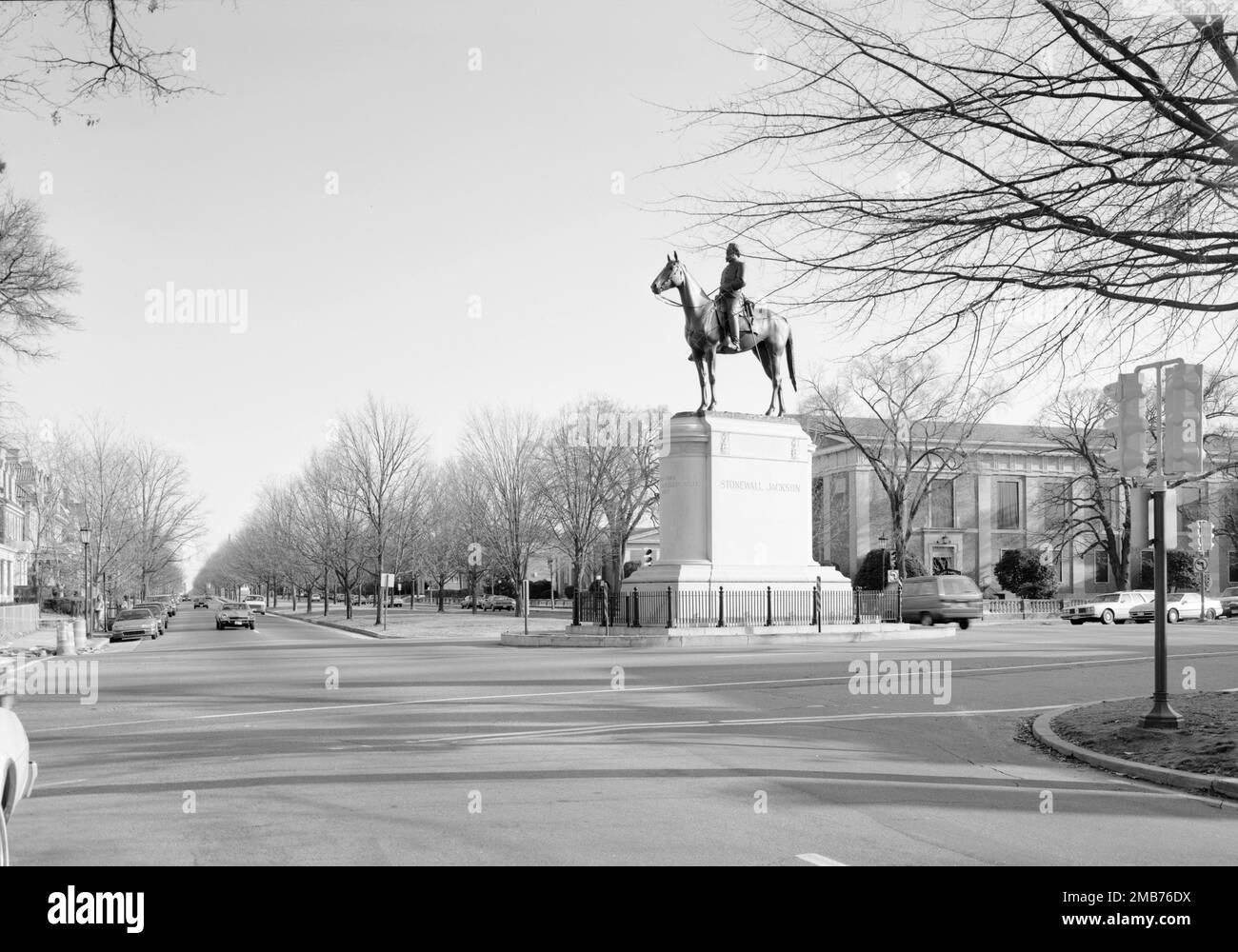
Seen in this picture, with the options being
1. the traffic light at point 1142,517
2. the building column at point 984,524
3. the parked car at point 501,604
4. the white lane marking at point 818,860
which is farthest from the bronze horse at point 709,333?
the parked car at point 501,604

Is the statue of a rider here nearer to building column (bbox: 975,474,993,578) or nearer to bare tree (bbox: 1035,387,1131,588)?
bare tree (bbox: 1035,387,1131,588)

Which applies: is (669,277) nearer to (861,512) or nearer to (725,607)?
(725,607)

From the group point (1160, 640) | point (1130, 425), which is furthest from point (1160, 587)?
point (1130, 425)

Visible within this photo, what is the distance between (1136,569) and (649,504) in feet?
104

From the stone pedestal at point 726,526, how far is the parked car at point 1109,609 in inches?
721

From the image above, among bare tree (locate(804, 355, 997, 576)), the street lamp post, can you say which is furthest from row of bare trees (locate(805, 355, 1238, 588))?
the street lamp post

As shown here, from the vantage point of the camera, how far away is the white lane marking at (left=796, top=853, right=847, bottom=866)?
625 cm

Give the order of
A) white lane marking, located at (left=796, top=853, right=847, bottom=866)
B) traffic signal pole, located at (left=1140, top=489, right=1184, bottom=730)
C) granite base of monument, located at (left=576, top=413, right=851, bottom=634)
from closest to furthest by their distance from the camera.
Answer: white lane marking, located at (left=796, top=853, right=847, bottom=866) → traffic signal pole, located at (left=1140, top=489, right=1184, bottom=730) → granite base of monument, located at (left=576, top=413, right=851, bottom=634)

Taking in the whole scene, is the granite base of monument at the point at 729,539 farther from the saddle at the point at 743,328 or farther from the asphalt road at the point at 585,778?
the asphalt road at the point at 585,778

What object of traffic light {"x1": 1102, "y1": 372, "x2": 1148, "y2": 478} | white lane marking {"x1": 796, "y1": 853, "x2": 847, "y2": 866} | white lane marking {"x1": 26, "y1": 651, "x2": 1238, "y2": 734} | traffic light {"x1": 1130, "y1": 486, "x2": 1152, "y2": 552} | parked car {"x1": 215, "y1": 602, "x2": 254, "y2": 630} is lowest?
parked car {"x1": 215, "y1": 602, "x2": 254, "y2": 630}

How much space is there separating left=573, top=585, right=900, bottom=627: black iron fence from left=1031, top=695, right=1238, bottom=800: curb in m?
18.7

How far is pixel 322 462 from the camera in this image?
67375 mm
